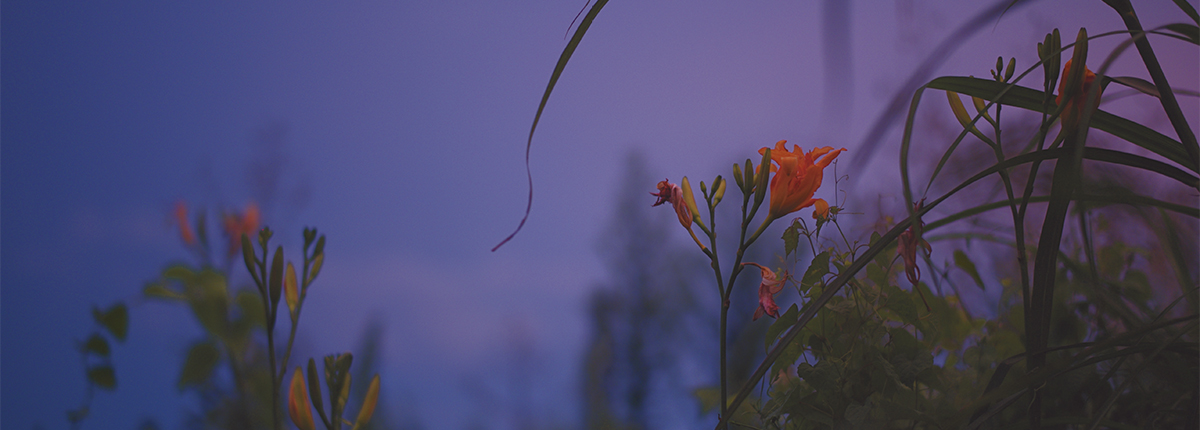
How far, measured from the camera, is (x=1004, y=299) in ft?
1.47

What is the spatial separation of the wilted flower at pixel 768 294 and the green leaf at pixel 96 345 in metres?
0.63

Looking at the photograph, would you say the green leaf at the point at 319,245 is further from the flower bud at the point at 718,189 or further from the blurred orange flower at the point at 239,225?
the blurred orange flower at the point at 239,225

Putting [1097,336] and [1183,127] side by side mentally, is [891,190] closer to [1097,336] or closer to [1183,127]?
[1097,336]

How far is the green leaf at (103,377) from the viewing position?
23.3 inches

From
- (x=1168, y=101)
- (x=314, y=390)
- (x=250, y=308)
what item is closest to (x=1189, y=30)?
(x=1168, y=101)

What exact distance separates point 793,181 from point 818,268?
0.05 meters

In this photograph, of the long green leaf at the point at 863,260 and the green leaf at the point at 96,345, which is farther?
the green leaf at the point at 96,345

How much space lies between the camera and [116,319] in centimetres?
59

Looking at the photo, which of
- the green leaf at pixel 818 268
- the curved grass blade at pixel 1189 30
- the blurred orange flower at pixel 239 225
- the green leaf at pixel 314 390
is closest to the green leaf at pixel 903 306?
the green leaf at pixel 818 268

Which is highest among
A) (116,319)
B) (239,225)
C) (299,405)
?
(239,225)

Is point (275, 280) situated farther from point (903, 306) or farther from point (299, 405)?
point (903, 306)

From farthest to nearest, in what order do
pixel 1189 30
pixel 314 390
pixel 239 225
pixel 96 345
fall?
1. pixel 239 225
2. pixel 96 345
3. pixel 314 390
4. pixel 1189 30

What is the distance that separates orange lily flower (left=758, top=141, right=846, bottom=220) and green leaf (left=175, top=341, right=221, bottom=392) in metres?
0.66

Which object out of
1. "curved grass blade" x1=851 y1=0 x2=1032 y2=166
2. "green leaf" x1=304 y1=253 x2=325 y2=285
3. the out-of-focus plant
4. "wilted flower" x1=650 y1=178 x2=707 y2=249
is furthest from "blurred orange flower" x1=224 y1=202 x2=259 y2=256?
"curved grass blade" x1=851 y1=0 x2=1032 y2=166
